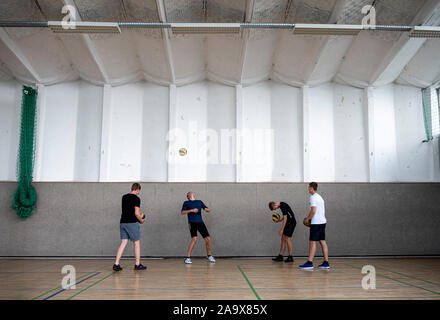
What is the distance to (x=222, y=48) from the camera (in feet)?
28.5

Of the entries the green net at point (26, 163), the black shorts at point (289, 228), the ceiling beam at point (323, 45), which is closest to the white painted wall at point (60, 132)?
the green net at point (26, 163)

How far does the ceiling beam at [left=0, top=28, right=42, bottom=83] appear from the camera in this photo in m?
7.99

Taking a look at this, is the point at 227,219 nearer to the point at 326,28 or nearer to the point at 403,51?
the point at 326,28

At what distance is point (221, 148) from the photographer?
937cm

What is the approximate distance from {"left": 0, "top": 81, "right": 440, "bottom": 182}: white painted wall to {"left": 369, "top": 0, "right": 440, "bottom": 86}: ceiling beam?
19.2 inches

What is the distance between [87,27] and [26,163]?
407cm

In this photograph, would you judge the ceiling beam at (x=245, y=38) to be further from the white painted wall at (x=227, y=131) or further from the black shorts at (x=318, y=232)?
the black shorts at (x=318, y=232)

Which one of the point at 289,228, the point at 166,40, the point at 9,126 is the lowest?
the point at 289,228

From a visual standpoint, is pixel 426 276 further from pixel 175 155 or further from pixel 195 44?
pixel 195 44

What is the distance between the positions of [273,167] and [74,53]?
5888mm

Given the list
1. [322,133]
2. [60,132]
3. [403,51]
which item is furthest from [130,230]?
[403,51]

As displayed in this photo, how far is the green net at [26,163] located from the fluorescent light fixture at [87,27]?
2823mm

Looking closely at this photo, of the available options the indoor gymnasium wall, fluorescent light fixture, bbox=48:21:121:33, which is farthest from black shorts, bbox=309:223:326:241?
fluorescent light fixture, bbox=48:21:121:33

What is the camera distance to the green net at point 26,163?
8.80 m
